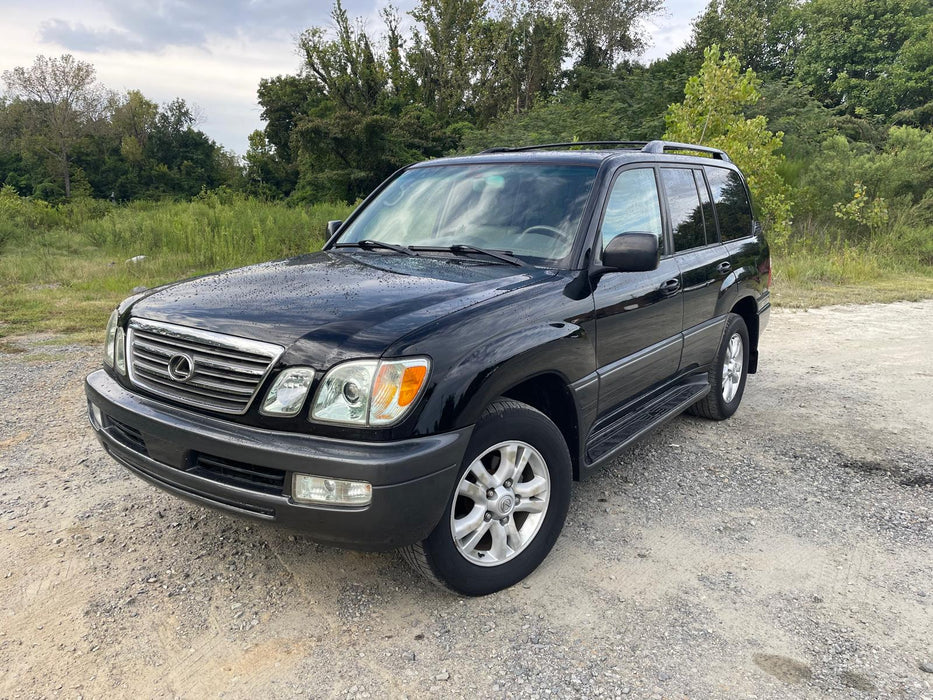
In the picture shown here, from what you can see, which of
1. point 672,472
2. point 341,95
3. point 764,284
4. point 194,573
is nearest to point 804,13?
point 341,95

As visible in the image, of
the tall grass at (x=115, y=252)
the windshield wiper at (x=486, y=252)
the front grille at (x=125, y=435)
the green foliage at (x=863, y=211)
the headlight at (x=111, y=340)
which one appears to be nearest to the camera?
the front grille at (x=125, y=435)

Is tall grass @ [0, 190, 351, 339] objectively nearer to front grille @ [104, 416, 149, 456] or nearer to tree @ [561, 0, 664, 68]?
front grille @ [104, 416, 149, 456]

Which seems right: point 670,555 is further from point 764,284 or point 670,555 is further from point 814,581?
point 764,284

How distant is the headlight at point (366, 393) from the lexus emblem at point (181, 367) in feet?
1.92

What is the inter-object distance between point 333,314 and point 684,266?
7.83 feet

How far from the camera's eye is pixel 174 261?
38.0 feet

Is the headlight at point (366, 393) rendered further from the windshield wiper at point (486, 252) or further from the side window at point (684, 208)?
the side window at point (684, 208)

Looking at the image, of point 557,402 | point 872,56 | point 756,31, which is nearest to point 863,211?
point 557,402

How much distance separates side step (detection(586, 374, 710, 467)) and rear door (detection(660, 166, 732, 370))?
0.17 metres

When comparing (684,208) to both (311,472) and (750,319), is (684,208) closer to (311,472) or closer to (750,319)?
(750,319)

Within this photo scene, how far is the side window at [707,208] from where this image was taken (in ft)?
14.5

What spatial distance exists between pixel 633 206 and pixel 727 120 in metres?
9.18

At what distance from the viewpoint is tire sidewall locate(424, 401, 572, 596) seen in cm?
246

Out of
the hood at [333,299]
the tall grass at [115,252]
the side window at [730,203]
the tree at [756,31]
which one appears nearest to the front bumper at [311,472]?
the hood at [333,299]
